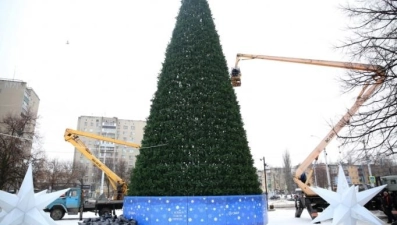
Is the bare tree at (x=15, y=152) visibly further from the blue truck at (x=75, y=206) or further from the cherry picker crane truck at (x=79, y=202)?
the blue truck at (x=75, y=206)

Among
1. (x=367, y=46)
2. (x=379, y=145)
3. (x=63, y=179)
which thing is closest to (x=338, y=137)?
(x=379, y=145)

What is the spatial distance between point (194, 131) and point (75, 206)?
1697 centimetres

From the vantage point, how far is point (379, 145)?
8.75 meters

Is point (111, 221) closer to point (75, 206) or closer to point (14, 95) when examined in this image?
point (75, 206)

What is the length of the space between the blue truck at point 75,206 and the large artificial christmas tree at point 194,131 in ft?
41.4

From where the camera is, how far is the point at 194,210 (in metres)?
8.40

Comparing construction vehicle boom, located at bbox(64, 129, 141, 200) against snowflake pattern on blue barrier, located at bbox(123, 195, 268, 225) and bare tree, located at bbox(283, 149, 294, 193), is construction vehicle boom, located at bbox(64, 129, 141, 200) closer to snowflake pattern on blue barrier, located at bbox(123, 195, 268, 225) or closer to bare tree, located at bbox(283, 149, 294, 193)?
snowflake pattern on blue barrier, located at bbox(123, 195, 268, 225)

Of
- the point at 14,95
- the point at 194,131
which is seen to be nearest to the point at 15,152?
the point at 194,131

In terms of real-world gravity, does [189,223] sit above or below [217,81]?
below

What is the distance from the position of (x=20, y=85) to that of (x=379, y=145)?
175ft

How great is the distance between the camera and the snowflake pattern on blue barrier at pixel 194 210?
8.41m

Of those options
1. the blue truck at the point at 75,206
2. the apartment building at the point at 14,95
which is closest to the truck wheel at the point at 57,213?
the blue truck at the point at 75,206

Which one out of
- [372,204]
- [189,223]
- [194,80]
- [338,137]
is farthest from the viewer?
[372,204]

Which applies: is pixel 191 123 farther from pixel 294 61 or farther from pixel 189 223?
pixel 294 61
